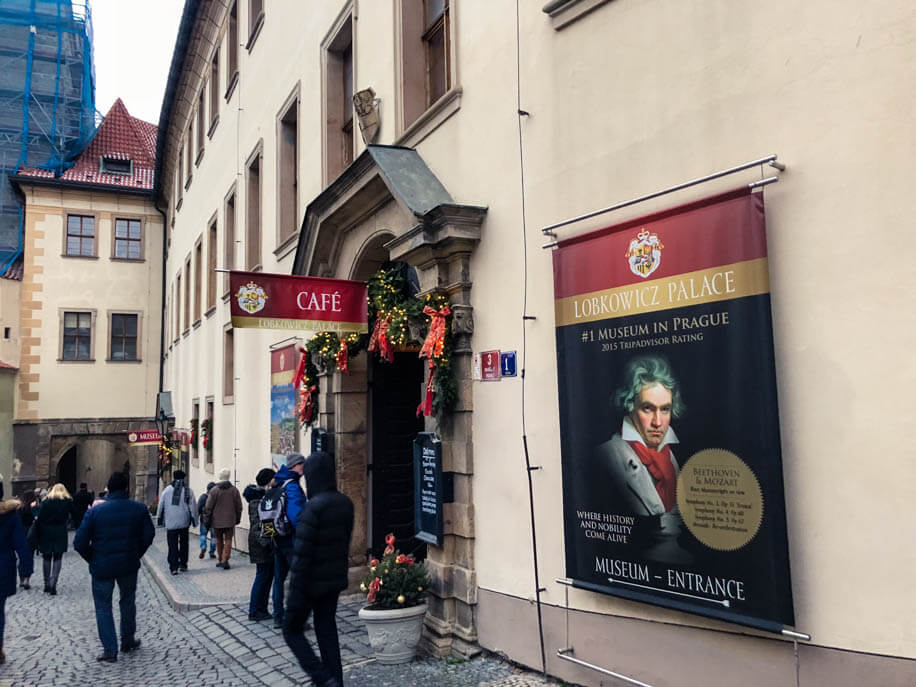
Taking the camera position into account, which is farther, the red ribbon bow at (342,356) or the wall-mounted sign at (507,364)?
the red ribbon bow at (342,356)

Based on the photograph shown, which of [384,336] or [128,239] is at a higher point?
[128,239]

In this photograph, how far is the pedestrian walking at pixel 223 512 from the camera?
12039 millimetres

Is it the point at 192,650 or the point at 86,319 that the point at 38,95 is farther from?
the point at 192,650

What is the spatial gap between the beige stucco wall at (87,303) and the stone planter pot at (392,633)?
2483 cm

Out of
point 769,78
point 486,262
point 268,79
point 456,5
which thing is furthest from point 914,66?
point 268,79

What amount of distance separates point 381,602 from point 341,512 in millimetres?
1384

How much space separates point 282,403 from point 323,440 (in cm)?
275

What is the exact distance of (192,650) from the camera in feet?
24.0

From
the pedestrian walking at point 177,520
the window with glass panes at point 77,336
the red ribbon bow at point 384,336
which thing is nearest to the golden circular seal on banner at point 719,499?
the red ribbon bow at point 384,336

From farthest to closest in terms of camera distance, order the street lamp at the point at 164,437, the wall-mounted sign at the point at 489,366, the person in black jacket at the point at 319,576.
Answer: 1. the street lamp at the point at 164,437
2. the wall-mounted sign at the point at 489,366
3. the person in black jacket at the point at 319,576

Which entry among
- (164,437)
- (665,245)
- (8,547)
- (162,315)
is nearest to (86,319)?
(162,315)

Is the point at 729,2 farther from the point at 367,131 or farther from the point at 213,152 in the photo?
the point at 213,152

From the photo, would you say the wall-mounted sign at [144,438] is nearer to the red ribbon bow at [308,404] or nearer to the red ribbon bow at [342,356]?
the red ribbon bow at [308,404]

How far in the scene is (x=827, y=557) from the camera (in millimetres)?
3939
